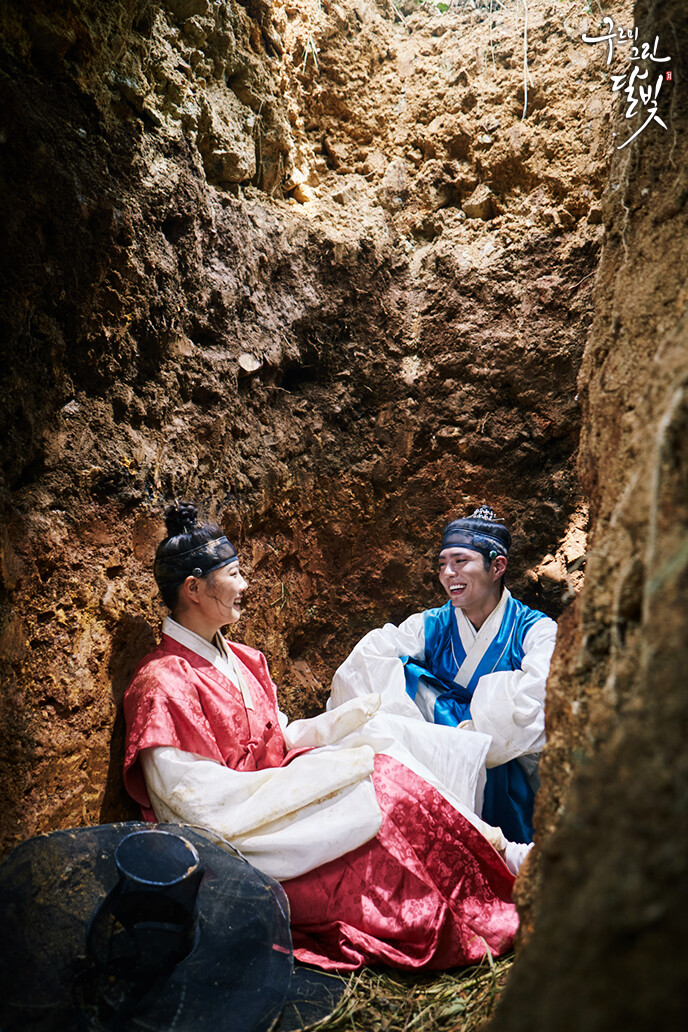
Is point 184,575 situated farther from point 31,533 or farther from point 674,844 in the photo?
point 674,844

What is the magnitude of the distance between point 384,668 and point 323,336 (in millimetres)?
1940

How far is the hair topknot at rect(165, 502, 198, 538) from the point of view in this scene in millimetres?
2756

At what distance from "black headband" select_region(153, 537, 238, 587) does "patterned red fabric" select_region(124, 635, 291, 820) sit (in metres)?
0.27

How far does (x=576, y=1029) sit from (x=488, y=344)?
154 inches

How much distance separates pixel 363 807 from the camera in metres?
2.27

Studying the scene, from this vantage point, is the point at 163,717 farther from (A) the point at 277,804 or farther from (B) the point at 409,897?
(B) the point at 409,897

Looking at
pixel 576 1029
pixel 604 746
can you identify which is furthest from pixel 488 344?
pixel 576 1029

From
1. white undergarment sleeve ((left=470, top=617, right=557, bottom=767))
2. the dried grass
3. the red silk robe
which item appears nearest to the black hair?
the red silk robe

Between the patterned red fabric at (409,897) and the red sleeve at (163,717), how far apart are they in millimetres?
590

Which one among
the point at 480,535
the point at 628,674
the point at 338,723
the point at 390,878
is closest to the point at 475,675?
the point at 480,535

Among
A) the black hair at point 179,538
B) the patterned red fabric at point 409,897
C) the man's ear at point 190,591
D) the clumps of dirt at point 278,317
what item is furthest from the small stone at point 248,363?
the patterned red fabric at point 409,897

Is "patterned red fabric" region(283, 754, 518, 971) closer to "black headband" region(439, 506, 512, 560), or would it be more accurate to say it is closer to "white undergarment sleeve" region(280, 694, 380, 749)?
"white undergarment sleeve" region(280, 694, 380, 749)

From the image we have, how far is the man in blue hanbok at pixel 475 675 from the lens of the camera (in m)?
2.80

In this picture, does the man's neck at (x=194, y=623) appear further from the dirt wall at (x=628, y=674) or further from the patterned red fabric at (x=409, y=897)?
the dirt wall at (x=628, y=674)
